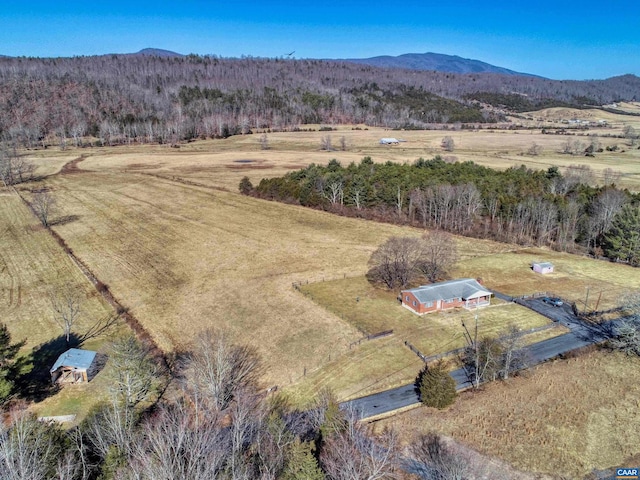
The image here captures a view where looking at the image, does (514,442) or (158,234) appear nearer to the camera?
(514,442)

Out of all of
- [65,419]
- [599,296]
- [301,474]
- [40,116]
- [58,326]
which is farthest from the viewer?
[40,116]

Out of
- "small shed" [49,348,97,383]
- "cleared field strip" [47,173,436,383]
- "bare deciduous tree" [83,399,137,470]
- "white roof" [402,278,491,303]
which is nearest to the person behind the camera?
"bare deciduous tree" [83,399,137,470]

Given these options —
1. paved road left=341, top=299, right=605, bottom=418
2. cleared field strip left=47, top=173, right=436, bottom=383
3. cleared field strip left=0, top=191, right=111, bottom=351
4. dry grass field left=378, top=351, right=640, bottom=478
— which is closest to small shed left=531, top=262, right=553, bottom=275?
paved road left=341, top=299, right=605, bottom=418

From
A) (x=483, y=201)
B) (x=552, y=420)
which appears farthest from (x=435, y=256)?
(x=483, y=201)

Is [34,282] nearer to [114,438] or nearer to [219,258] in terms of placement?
[219,258]

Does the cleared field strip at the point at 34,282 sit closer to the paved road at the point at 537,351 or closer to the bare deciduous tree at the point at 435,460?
the paved road at the point at 537,351

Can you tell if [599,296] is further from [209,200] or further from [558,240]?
[209,200]

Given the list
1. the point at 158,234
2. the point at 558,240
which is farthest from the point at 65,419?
the point at 558,240

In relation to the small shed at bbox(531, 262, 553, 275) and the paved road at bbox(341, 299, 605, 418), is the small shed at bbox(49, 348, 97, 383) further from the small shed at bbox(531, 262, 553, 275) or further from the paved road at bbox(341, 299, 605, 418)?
the small shed at bbox(531, 262, 553, 275)

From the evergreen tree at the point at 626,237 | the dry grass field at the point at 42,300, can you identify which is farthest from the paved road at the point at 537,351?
the evergreen tree at the point at 626,237
